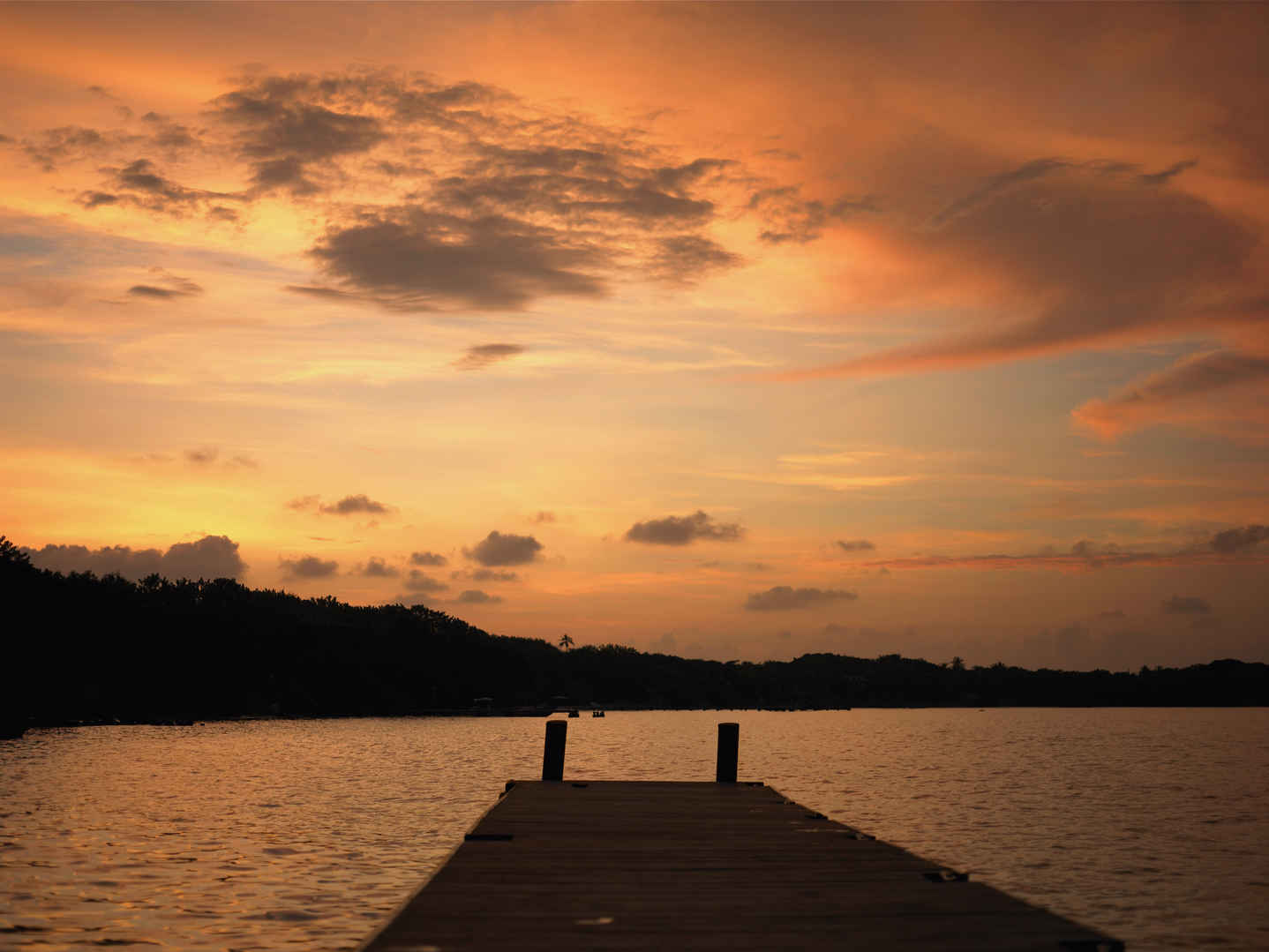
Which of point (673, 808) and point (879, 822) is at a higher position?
point (673, 808)

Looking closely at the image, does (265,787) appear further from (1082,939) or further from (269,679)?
(269,679)

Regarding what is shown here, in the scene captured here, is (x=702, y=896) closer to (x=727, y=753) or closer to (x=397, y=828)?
(x=727, y=753)

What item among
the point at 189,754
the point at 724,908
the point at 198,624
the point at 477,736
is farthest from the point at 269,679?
the point at 724,908

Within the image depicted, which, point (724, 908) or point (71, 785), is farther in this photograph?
point (71, 785)

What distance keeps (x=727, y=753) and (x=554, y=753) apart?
4561mm

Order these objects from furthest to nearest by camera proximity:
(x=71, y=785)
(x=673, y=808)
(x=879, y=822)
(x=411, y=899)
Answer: (x=71, y=785)
(x=879, y=822)
(x=673, y=808)
(x=411, y=899)

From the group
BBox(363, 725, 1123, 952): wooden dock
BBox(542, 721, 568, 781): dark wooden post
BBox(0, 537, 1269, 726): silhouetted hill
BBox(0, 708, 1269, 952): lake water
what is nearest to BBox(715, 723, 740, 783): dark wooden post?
BBox(542, 721, 568, 781): dark wooden post

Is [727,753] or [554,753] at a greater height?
[727,753]

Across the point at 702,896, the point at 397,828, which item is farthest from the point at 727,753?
the point at 702,896

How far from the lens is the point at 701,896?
13.3 metres

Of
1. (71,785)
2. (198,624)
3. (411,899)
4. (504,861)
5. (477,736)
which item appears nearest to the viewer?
(411,899)

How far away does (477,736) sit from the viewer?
116625 millimetres

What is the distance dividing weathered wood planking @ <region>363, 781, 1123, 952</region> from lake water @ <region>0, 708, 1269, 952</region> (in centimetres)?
422

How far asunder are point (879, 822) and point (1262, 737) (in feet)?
424
